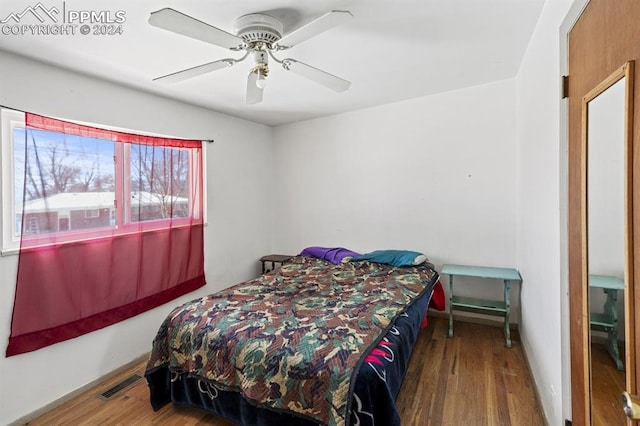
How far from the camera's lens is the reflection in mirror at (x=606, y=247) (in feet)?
2.67

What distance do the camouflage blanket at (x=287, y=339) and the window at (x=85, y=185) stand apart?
1121 mm

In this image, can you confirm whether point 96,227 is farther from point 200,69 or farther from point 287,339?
point 287,339

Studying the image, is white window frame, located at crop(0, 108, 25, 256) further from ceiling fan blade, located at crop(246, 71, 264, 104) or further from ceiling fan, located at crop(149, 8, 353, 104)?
ceiling fan blade, located at crop(246, 71, 264, 104)

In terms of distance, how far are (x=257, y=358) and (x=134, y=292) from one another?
5.58ft

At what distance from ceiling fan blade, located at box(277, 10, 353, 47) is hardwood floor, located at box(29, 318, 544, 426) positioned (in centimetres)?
230

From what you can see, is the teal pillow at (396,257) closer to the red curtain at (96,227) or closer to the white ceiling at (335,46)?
the white ceiling at (335,46)

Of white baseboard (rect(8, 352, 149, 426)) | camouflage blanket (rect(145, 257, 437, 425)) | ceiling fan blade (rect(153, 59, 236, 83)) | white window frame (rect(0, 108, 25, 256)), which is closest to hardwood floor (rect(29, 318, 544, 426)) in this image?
white baseboard (rect(8, 352, 149, 426))

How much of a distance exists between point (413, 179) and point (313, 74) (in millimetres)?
1954

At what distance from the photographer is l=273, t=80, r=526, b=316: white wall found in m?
3.03

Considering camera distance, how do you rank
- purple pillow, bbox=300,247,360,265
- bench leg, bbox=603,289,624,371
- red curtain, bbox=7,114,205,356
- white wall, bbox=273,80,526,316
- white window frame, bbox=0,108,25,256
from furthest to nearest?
1. purple pillow, bbox=300,247,360,265
2. white wall, bbox=273,80,526,316
3. red curtain, bbox=7,114,205,356
4. white window frame, bbox=0,108,25,256
5. bench leg, bbox=603,289,624,371

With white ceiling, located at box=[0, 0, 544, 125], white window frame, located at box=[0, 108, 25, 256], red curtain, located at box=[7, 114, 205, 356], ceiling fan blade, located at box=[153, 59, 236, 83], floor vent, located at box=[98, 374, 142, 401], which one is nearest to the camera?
white ceiling, located at box=[0, 0, 544, 125]

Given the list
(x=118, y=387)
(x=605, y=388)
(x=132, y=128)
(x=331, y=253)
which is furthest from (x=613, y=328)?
(x=132, y=128)

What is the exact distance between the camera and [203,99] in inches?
122

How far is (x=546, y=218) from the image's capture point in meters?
1.70
